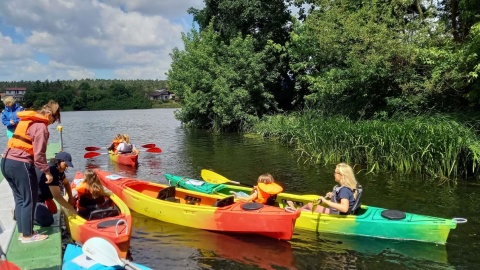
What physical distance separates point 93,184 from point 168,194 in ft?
8.52

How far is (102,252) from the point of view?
4.80m

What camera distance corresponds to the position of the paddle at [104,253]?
4.66 m

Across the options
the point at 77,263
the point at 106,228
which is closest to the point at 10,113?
the point at 106,228

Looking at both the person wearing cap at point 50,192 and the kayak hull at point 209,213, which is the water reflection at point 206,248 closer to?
the kayak hull at point 209,213

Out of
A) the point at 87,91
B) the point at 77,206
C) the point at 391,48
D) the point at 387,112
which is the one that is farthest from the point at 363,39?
the point at 87,91

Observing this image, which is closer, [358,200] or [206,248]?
[206,248]

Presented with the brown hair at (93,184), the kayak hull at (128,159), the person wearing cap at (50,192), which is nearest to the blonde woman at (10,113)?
the person wearing cap at (50,192)

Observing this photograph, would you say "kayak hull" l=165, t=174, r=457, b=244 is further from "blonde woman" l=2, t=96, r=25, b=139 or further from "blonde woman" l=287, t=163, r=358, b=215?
"blonde woman" l=2, t=96, r=25, b=139

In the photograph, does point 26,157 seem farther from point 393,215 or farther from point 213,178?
point 213,178

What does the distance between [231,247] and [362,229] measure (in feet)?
7.55

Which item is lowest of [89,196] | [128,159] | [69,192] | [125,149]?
[128,159]

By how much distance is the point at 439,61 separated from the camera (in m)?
12.1

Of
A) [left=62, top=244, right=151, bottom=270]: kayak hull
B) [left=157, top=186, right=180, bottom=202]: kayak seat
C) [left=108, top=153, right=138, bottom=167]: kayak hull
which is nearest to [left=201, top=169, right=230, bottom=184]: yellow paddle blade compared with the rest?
[left=157, top=186, right=180, bottom=202]: kayak seat

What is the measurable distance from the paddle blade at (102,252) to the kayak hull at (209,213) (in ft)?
9.42
